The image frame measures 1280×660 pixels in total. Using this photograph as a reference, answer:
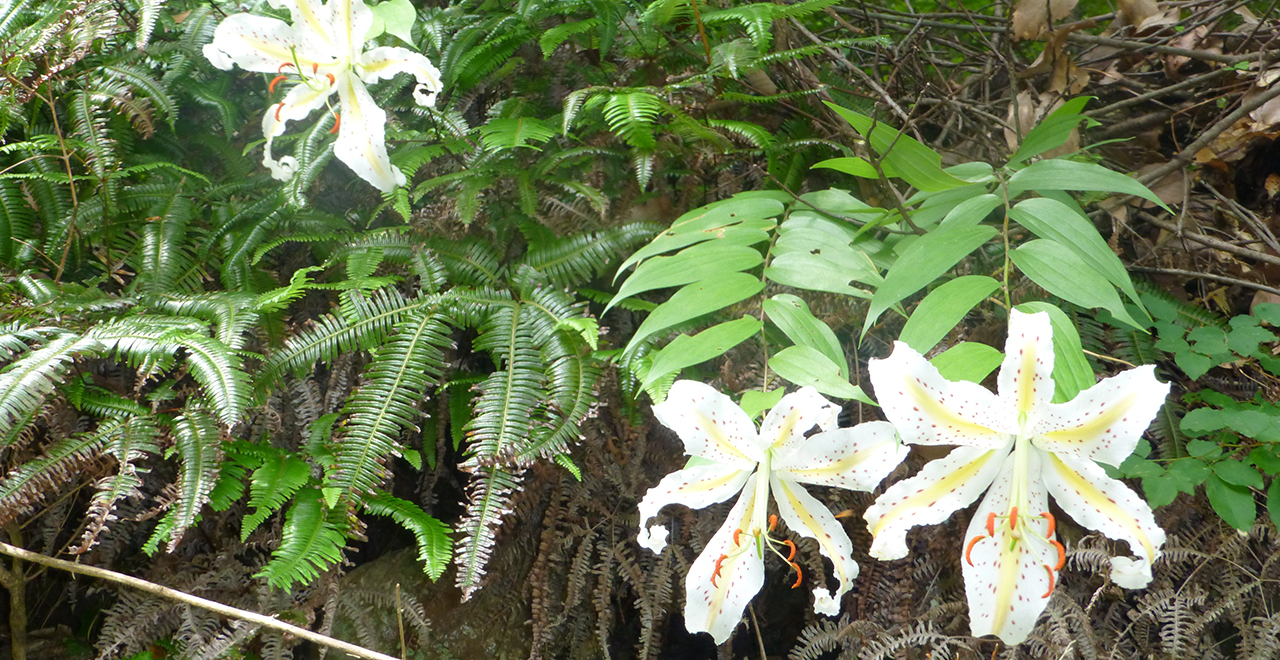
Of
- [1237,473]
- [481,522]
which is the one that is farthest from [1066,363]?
[481,522]

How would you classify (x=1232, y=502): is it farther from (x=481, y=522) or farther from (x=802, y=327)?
(x=481, y=522)

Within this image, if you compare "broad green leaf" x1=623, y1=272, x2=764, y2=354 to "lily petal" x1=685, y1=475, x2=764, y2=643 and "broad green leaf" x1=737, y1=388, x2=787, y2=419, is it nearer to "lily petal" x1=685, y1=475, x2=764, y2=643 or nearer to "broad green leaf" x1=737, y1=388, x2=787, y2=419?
"broad green leaf" x1=737, y1=388, x2=787, y2=419

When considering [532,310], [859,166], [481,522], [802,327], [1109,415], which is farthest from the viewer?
[532,310]

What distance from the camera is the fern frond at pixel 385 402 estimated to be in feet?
6.07

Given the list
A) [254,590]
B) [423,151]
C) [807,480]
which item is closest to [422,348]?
[423,151]

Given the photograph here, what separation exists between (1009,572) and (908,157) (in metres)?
0.83

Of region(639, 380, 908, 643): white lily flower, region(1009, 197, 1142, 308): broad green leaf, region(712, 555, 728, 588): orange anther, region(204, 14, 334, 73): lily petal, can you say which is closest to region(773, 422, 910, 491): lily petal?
region(639, 380, 908, 643): white lily flower

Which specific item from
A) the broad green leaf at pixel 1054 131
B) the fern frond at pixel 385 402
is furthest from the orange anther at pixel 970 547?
the fern frond at pixel 385 402

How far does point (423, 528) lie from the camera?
1.93 m

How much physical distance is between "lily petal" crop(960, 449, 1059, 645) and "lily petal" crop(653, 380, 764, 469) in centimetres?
41

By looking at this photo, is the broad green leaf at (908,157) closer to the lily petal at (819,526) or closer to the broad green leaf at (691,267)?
the broad green leaf at (691,267)

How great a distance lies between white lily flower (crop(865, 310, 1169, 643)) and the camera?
1.08 m

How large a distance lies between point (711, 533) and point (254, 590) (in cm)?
144

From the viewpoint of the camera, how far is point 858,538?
6.99 ft
